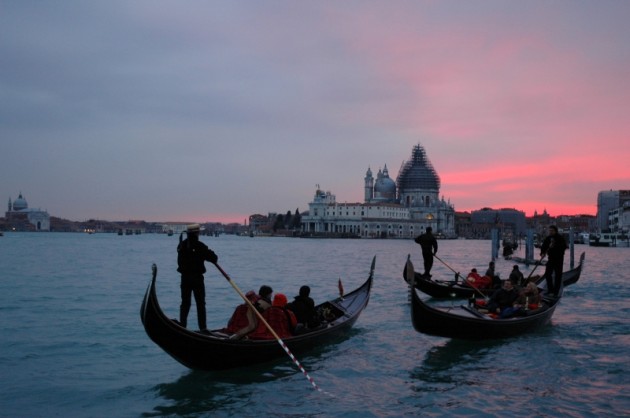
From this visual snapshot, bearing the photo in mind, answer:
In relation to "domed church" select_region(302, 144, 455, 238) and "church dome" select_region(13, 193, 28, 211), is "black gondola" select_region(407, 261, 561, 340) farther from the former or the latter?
"church dome" select_region(13, 193, 28, 211)

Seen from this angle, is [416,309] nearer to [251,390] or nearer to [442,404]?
[442,404]

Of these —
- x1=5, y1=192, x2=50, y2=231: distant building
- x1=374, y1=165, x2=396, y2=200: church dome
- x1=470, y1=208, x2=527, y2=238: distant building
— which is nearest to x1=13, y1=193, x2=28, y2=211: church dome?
x1=5, y1=192, x2=50, y2=231: distant building

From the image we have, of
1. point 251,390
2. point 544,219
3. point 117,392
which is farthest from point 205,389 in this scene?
point 544,219

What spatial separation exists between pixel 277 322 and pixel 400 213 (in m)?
135

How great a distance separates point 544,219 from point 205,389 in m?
154

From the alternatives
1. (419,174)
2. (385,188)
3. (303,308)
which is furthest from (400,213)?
(303,308)

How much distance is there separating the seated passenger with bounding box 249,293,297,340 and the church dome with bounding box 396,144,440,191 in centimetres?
13620

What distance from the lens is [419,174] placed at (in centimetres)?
14338

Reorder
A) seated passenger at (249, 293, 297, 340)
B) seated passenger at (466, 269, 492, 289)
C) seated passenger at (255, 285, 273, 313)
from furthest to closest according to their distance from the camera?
seated passenger at (466, 269, 492, 289), seated passenger at (255, 285, 273, 313), seated passenger at (249, 293, 297, 340)

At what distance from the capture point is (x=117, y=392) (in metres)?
7.18

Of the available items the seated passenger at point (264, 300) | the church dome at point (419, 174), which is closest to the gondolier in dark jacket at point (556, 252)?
the seated passenger at point (264, 300)

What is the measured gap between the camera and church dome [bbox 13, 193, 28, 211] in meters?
190

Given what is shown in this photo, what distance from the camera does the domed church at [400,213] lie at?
13738cm

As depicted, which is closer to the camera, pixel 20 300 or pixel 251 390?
pixel 251 390
